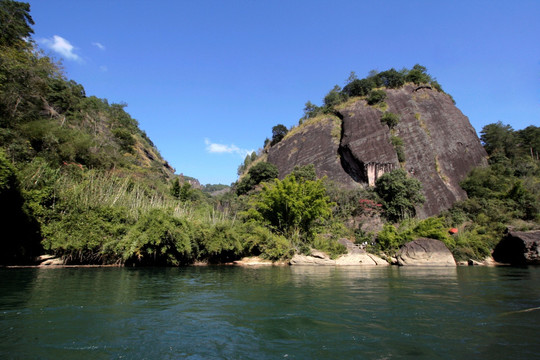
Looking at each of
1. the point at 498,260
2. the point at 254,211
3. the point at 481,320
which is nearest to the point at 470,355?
the point at 481,320

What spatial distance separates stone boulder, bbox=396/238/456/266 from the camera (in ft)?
70.6

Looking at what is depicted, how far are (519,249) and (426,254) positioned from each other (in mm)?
8913

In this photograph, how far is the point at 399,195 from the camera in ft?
115

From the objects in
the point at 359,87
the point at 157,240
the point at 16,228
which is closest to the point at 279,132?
the point at 359,87

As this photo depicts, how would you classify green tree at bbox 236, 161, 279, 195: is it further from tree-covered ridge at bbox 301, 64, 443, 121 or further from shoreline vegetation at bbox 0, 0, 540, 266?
tree-covered ridge at bbox 301, 64, 443, 121

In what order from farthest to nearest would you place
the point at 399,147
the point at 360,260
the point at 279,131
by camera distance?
the point at 279,131 → the point at 399,147 → the point at 360,260

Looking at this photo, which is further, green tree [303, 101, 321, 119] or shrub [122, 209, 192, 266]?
green tree [303, 101, 321, 119]

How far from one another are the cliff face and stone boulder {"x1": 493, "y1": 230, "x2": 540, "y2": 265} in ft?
36.9

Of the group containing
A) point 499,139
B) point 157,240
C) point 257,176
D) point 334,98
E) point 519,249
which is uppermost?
point 334,98

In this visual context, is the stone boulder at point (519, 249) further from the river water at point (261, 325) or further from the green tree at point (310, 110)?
the green tree at point (310, 110)

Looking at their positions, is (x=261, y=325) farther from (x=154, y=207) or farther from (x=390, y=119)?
(x=390, y=119)

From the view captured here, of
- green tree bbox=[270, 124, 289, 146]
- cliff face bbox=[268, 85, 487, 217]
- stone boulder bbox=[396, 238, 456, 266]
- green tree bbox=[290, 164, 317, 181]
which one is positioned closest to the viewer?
stone boulder bbox=[396, 238, 456, 266]

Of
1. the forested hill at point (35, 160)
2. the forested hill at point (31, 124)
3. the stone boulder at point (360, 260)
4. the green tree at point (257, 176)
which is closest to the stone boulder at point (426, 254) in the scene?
the stone boulder at point (360, 260)

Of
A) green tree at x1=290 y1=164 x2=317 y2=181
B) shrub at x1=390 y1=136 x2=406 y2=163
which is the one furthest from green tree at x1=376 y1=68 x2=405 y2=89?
green tree at x1=290 y1=164 x2=317 y2=181
